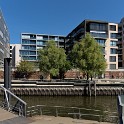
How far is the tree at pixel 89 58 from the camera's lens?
58.3 metres

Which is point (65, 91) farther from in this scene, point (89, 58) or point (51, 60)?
point (51, 60)

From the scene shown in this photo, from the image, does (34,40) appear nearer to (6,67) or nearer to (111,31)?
(111,31)

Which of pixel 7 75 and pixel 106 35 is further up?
pixel 106 35

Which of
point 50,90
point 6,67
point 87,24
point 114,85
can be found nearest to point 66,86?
point 50,90

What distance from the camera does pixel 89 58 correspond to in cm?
5841

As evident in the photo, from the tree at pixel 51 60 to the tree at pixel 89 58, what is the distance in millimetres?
4706

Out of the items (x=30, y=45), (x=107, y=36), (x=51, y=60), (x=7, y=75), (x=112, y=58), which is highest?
(x=107, y=36)

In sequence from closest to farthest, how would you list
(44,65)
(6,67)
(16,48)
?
(6,67), (44,65), (16,48)

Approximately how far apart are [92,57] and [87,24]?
43.1 meters

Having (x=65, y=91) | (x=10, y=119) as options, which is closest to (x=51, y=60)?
(x=65, y=91)

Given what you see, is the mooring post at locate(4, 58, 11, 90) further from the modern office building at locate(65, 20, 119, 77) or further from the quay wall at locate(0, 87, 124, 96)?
the modern office building at locate(65, 20, 119, 77)

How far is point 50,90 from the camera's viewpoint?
49.6m

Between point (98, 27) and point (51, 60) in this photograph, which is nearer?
point (51, 60)

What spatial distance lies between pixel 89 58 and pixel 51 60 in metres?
10.4
